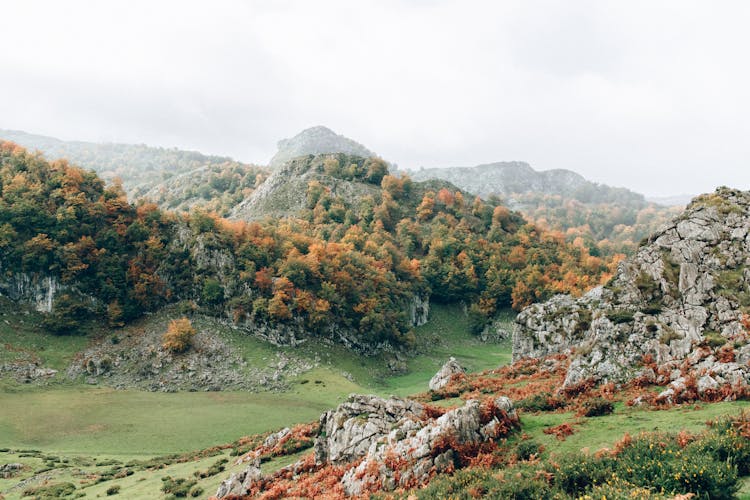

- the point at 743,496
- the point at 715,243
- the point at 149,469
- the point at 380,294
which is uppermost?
the point at 715,243

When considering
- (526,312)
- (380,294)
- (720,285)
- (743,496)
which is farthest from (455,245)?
(743,496)

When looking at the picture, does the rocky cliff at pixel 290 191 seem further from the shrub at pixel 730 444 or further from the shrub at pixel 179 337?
the shrub at pixel 730 444

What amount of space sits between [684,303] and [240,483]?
2615cm

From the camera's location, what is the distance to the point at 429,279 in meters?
112

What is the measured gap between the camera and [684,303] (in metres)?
25.6

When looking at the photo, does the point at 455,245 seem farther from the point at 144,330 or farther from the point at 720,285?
the point at 720,285

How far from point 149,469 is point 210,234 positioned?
5398 cm

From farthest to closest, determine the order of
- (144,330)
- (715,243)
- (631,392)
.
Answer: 1. (144,330)
2. (715,243)
3. (631,392)

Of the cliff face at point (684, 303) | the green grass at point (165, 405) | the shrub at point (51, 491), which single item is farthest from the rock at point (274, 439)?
the cliff face at point (684, 303)

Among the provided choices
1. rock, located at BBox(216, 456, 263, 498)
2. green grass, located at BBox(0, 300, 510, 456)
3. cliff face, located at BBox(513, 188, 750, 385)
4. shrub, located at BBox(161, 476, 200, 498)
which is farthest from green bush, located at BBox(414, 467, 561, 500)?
green grass, located at BBox(0, 300, 510, 456)

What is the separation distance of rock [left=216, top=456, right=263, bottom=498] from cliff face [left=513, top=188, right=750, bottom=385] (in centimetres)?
1743

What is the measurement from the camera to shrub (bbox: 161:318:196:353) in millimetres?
62006

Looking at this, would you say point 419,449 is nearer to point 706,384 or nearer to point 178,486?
point 706,384

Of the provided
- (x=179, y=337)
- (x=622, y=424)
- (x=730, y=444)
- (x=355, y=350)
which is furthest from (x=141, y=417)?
(x=730, y=444)
